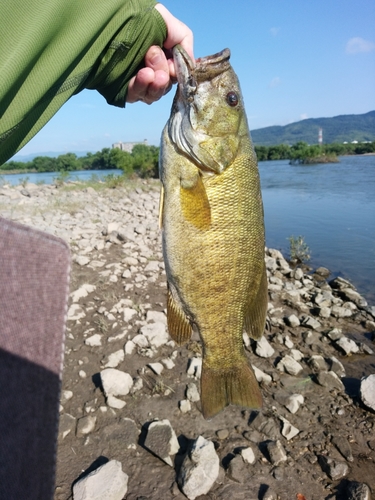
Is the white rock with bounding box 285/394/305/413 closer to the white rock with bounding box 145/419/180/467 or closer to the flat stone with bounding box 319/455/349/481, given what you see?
the flat stone with bounding box 319/455/349/481

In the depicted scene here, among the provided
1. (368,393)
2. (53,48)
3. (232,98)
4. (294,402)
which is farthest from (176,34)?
(368,393)

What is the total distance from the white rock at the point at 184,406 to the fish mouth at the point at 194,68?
3.01 metres

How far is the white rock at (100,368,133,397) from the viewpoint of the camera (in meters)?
4.08

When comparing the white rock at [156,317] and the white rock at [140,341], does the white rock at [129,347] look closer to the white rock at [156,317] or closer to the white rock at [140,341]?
the white rock at [140,341]


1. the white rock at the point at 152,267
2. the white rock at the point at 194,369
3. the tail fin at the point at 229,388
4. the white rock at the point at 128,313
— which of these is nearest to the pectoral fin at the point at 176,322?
the tail fin at the point at 229,388

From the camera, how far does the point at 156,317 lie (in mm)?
5492

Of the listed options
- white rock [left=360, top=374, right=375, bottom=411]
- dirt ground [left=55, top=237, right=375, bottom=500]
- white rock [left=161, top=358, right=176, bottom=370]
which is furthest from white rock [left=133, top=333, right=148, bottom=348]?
white rock [left=360, top=374, right=375, bottom=411]

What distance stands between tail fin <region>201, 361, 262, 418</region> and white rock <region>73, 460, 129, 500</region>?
3.81ft

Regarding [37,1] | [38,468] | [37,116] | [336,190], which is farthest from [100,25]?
[336,190]

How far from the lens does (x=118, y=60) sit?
7.47 ft

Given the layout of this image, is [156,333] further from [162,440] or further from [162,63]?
[162,63]

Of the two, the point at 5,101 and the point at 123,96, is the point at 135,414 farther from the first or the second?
the point at 5,101

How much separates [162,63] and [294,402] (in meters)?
3.58

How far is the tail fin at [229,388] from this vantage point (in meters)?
2.59
